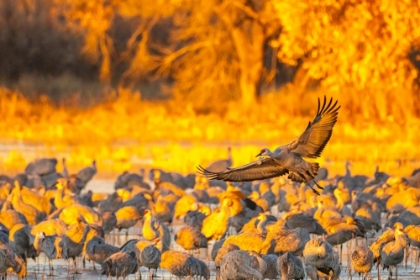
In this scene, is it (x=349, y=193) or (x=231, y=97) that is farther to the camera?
(x=231, y=97)

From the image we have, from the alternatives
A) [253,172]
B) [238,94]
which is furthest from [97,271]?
[238,94]

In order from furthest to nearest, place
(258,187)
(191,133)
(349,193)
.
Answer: (191,133) < (258,187) < (349,193)

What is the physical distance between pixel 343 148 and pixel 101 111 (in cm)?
1092

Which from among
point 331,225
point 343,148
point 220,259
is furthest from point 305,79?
point 220,259

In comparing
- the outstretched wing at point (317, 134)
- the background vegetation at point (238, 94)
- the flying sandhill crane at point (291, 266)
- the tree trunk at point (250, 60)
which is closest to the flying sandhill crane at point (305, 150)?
the outstretched wing at point (317, 134)

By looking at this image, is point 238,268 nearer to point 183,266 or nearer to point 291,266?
point 291,266

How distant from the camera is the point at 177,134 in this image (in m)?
28.6

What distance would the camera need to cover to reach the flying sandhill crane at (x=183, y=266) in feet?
37.6

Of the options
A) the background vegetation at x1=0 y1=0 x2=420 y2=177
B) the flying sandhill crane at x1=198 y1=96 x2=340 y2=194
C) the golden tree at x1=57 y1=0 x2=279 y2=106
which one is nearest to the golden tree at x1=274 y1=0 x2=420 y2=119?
the background vegetation at x1=0 y1=0 x2=420 y2=177

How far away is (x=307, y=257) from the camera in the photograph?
1112cm

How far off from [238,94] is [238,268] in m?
25.6

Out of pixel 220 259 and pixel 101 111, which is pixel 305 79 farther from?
pixel 220 259

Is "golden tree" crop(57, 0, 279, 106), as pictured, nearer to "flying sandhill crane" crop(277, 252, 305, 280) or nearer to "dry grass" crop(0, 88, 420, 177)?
"dry grass" crop(0, 88, 420, 177)

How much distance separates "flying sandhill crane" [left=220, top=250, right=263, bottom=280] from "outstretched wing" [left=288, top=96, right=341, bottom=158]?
4.14ft
